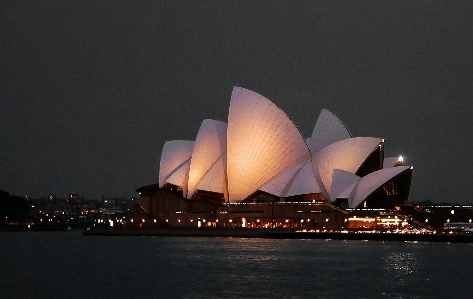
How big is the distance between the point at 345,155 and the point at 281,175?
23.5ft

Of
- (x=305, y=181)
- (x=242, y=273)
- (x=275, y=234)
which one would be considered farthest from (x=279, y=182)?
(x=242, y=273)

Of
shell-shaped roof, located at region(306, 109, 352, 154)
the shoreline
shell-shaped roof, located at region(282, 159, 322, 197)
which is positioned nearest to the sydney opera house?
shell-shaped roof, located at region(306, 109, 352, 154)

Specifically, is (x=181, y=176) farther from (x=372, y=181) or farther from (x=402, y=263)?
(x=402, y=263)

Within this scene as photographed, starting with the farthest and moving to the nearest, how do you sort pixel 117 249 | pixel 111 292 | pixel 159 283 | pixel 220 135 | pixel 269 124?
pixel 220 135 < pixel 269 124 < pixel 117 249 < pixel 159 283 < pixel 111 292

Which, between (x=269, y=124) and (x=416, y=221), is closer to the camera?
(x=269, y=124)

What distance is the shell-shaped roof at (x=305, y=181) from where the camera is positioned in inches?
3674

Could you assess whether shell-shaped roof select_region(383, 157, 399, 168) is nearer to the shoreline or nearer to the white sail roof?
the shoreline

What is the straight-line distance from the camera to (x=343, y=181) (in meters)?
91.5

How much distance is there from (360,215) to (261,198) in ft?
35.8

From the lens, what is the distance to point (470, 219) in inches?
4203

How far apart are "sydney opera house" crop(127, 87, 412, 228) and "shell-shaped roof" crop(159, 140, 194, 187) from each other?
174 millimetres

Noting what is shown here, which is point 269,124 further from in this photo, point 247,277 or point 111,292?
point 111,292

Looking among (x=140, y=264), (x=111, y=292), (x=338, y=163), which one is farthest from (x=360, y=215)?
(x=111, y=292)

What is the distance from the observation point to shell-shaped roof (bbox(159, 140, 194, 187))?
103238 mm
